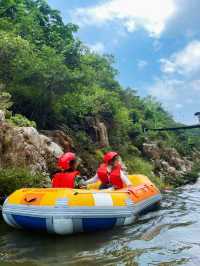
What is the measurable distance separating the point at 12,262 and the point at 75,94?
12885 mm

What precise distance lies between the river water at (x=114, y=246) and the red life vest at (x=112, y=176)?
1047mm

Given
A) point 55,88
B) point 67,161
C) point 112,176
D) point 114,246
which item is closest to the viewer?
point 114,246

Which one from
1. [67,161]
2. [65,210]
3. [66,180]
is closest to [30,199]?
[65,210]

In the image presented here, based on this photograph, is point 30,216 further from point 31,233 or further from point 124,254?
point 124,254

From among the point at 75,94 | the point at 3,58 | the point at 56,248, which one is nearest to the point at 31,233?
the point at 56,248

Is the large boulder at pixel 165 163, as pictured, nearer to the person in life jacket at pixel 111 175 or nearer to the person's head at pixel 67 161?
the person in life jacket at pixel 111 175

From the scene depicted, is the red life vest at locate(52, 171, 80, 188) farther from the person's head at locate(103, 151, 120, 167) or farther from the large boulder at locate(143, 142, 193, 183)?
the large boulder at locate(143, 142, 193, 183)

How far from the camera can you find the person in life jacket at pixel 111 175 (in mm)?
9017

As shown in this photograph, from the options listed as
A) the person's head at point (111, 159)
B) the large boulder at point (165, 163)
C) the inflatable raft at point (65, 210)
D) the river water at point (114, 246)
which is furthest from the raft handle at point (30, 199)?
the large boulder at point (165, 163)

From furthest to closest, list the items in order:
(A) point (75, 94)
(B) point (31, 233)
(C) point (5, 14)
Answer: (C) point (5, 14) → (A) point (75, 94) → (B) point (31, 233)

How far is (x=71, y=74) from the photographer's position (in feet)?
54.3

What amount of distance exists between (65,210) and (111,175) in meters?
2.16

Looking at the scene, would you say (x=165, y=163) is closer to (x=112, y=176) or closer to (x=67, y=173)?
(x=112, y=176)

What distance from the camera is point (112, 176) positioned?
9.13 metres
